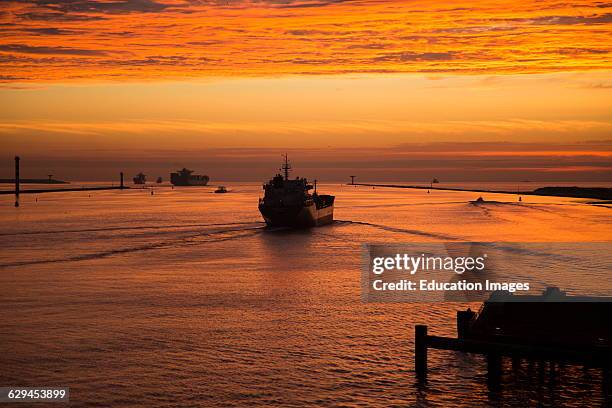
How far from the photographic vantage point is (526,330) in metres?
24.7

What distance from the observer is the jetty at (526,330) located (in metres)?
21.8

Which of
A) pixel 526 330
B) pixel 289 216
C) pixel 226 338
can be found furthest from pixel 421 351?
pixel 289 216

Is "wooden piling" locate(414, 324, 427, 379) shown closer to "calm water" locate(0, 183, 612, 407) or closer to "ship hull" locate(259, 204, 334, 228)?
"calm water" locate(0, 183, 612, 407)

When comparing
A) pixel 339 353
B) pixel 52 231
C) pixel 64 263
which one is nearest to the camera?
pixel 339 353

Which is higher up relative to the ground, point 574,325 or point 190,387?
point 574,325

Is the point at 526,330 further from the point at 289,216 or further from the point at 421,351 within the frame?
the point at 289,216

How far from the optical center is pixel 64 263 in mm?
57125

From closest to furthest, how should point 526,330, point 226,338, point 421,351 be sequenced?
point 421,351 → point 526,330 → point 226,338

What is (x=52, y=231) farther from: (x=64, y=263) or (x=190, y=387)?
(x=190, y=387)

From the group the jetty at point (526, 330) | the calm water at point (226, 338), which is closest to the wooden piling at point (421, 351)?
the jetty at point (526, 330)

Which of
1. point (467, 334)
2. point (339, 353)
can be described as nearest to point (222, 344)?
point (339, 353)

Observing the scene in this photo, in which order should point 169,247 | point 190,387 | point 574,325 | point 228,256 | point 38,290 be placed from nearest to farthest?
point 190,387, point 574,325, point 38,290, point 228,256, point 169,247

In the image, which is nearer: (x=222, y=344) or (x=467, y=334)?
(x=467, y=334)

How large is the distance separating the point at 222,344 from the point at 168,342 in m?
2.25
